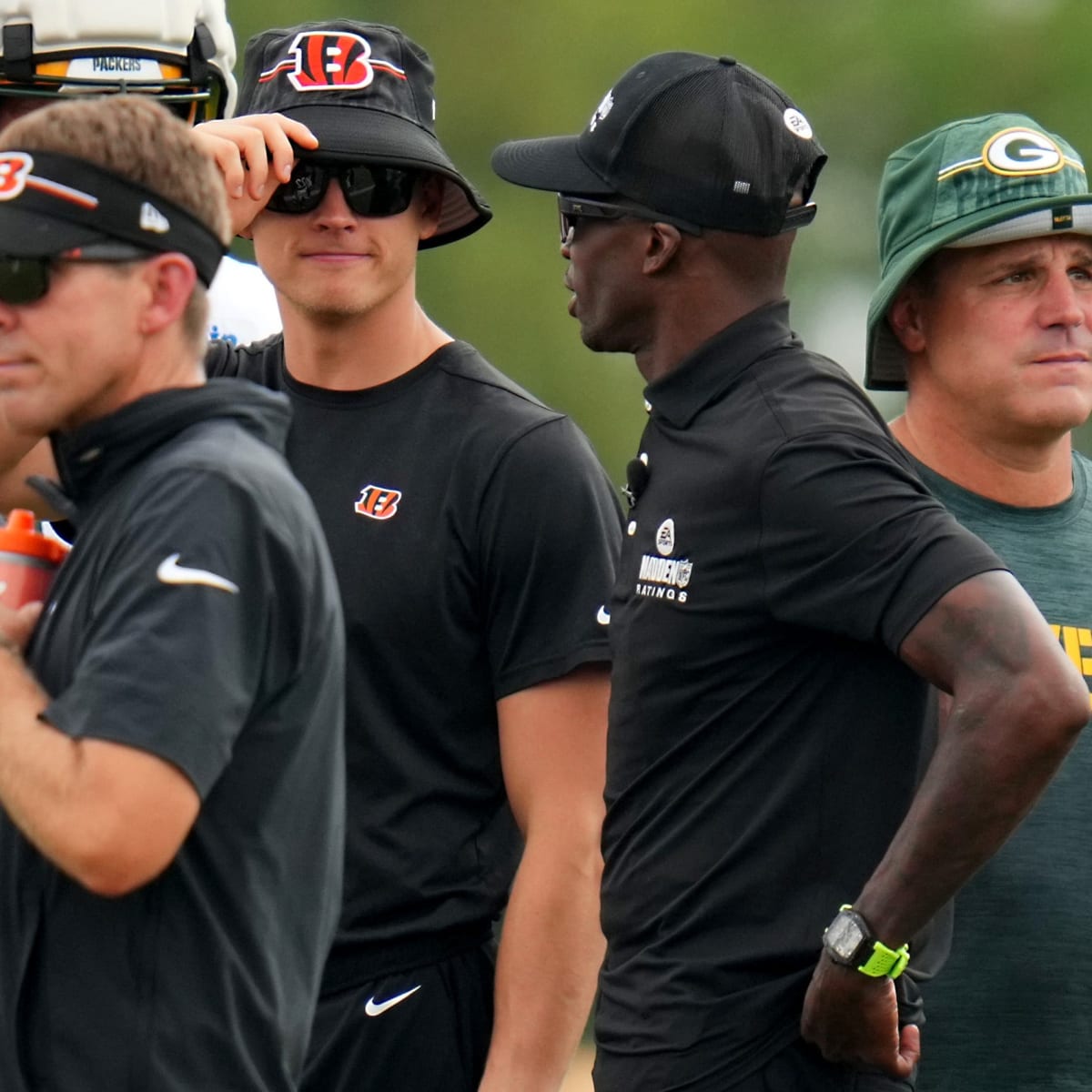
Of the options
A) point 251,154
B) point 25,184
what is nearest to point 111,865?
point 25,184

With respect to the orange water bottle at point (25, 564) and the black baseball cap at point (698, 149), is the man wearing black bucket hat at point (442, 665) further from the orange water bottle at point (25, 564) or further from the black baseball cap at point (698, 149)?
the orange water bottle at point (25, 564)

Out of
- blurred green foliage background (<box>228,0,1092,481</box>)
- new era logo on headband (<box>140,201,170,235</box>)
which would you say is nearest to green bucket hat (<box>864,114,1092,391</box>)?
new era logo on headband (<box>140,201,170,235</box>)

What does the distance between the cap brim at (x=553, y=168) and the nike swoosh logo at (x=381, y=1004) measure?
1475 mm

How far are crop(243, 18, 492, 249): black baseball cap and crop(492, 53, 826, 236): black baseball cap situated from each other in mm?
435

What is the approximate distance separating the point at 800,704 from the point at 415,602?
2.85 ft

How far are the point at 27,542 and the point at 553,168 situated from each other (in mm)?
1442

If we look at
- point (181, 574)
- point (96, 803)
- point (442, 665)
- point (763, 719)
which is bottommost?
point (442, 665)

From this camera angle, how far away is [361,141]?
451 centimetres

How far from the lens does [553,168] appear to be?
422 centimetres

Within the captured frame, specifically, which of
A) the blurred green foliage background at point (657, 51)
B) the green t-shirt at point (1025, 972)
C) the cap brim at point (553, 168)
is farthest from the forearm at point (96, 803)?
the blurred green foliage background at point (657, 51)

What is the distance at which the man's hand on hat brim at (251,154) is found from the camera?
13.8ft

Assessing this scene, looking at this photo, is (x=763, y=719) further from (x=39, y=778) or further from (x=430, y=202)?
(x=430, y=202)

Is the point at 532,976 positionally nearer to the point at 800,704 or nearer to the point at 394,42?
the point at 800,704

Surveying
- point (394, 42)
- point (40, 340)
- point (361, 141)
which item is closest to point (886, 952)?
point (40, 340)
